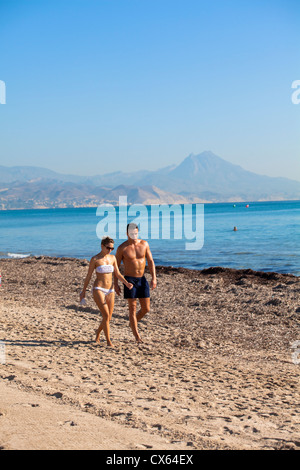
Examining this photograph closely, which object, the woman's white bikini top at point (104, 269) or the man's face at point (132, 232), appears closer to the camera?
the woman's white bikini top at point (104, 269)

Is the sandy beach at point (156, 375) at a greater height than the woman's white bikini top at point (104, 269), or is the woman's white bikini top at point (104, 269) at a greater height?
the woman's white bikini top at point (104, 269)

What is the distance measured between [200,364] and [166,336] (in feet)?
6.12

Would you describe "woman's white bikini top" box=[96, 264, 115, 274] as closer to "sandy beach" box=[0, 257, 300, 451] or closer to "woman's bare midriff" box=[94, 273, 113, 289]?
"woman's bare midriff" box=[94, 273, 113, 289]

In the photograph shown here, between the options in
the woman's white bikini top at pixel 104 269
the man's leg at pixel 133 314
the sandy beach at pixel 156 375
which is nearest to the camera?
the sandy beach at pixel 156 375

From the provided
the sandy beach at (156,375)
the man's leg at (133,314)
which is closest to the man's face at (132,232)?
the man's leg at (133,314)

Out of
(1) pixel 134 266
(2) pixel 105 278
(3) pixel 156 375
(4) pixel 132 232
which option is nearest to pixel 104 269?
(2) pixel 105 278

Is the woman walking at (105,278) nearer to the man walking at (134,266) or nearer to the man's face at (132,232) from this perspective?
the man walking at (134,266)

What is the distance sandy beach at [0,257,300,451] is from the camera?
4160 mm

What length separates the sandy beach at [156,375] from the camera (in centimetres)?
416

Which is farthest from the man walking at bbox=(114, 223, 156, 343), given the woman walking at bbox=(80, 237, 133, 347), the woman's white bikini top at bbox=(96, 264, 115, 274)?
the woman's white bikini top at bbox=(96, 264, 115, 274)

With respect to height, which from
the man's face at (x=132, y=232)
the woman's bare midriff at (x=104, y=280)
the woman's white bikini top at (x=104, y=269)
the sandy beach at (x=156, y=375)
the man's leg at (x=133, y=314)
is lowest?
the sandy beach at (x=156, y=375)

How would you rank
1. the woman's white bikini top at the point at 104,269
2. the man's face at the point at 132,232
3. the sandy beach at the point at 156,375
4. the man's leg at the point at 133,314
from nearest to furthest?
the sandy beach at the point at 156,375 < the woman's white bikini top at the point at 104,269 < the man's face at the point at 132,232 < the man's leg at the point at 133,314

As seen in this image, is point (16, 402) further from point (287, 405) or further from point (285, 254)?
point (285, 254)

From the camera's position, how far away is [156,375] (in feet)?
20.2
